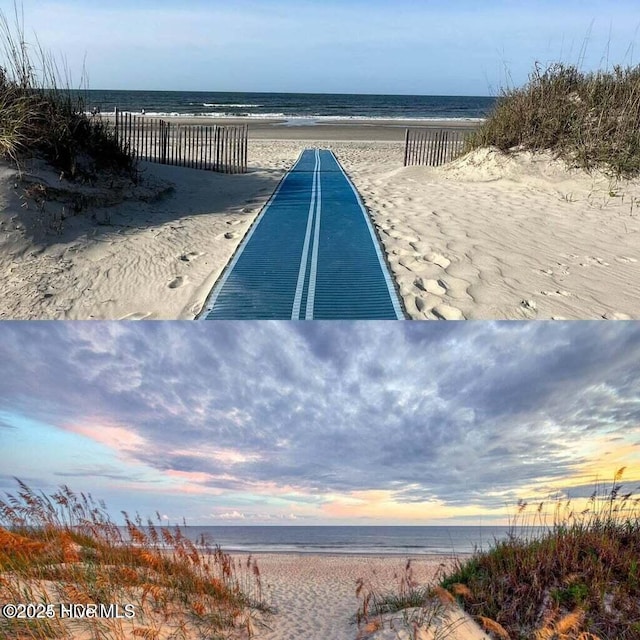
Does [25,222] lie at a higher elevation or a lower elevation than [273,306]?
higher

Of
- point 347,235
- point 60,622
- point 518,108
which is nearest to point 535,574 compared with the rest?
point 60,622

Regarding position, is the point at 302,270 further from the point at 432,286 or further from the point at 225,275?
the point at 432,286

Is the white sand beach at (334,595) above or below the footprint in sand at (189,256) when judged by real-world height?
below

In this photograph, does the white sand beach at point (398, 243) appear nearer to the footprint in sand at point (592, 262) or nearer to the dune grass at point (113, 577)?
the footprint in sand at point (592, 262)

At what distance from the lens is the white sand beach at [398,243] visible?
6910 millimetres

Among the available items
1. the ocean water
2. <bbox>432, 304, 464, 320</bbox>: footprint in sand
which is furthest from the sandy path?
the ocean water

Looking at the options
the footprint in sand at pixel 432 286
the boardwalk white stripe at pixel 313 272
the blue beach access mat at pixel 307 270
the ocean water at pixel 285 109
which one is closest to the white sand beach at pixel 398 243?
the footprint in sand at pixel 432 286

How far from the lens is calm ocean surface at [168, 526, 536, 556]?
5.44 m

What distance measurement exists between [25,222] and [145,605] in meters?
5.76

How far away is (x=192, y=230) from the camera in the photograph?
992 centimetres

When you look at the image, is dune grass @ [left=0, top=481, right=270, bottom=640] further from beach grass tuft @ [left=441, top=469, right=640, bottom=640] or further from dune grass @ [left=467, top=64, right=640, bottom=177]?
dune grass @ [left=467, top=64, right=640, bottom=177]

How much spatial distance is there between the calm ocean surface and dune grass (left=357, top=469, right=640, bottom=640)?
149 millimetres

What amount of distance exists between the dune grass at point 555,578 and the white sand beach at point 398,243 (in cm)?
192

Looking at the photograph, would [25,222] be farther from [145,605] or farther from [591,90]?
[591,90]
